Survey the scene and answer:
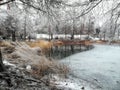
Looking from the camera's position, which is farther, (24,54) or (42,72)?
(24,54)

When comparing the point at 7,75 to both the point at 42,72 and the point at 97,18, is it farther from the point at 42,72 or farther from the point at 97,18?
the point at 97,18

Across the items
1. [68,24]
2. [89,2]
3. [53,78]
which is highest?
[89,2]

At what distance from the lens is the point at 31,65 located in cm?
1057

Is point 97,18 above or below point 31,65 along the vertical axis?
above

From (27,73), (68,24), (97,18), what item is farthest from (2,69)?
(97,18)

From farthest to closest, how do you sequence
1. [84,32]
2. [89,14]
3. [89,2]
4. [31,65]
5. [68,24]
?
[84,32]
[31,65]
[68,24]
[89,14]
[89,2]

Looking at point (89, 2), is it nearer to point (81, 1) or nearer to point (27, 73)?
point (81, 1)

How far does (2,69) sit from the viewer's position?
26.3 feet

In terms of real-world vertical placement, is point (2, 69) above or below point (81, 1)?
below

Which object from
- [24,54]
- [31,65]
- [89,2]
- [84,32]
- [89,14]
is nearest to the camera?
[89,2]

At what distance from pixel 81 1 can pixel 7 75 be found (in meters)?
3.61

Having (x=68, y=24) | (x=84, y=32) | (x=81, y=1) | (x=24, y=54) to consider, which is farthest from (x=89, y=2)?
(x=84, y=32)

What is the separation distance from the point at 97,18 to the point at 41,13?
2123 mm

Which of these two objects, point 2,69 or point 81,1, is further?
point 81,1
